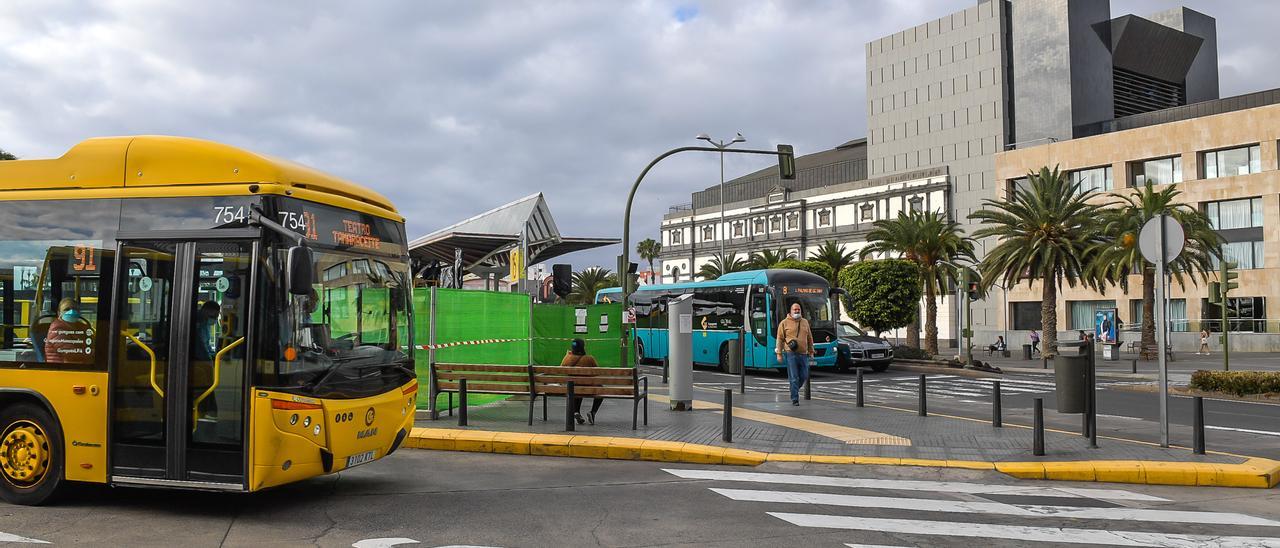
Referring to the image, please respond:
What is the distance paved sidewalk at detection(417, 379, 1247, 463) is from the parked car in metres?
12.5

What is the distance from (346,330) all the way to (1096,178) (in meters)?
62.9

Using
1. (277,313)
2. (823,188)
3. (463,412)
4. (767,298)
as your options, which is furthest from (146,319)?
(823,188)

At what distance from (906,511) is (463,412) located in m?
6.75

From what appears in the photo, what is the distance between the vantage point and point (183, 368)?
23.8 ft

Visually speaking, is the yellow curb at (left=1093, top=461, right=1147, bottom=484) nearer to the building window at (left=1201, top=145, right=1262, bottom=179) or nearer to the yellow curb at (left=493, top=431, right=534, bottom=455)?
the yellow curb at (left=493, top=431, right=534, bottom=455)

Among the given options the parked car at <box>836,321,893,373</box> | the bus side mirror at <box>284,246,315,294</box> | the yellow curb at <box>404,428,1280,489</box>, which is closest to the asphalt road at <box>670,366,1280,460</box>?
the parked car at <box>836,321,893,373</box>

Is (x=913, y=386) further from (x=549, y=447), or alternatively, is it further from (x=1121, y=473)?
(x=549, y=447)

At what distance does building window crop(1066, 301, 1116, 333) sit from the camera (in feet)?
197

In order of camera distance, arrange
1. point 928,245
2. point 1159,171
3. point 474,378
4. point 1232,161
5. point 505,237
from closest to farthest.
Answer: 1. point 474,378
2. point 505,237
3. point 928,245
4. point 1232,161
5. point 1159,171

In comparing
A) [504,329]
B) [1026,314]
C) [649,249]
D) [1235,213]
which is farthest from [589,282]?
[504,329]

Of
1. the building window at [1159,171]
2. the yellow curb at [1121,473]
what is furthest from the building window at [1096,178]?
the yellow curb at [1121,473]

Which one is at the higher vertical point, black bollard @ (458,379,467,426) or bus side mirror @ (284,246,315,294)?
bus side mirror @ (284,246,315,294)

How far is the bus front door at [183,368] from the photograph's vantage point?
7211 millimetres

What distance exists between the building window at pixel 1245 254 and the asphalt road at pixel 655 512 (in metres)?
53.0
